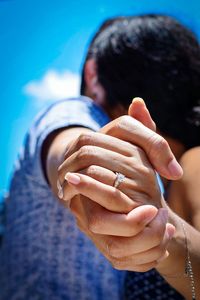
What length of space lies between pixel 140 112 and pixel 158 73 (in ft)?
1.64

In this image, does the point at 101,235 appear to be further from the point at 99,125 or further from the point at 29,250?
the point at 29,250

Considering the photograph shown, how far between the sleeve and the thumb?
0.65 feet

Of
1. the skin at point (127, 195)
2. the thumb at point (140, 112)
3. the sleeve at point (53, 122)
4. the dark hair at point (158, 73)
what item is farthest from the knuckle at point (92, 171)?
the dark hair at point (158, 73)

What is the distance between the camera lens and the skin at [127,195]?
46 cm

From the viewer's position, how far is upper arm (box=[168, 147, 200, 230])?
70 cm

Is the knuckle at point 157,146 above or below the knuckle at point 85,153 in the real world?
below

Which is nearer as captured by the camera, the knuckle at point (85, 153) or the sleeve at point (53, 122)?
the knuckle at point (85, 153)

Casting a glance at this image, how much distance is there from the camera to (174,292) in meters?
0.79

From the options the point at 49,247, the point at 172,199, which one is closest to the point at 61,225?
the point at 49,247

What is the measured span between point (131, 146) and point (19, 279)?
538mm

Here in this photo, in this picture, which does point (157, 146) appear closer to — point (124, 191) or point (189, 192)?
point (124, 191)

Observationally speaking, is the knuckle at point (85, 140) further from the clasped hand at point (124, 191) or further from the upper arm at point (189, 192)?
the upper arm at point (189, 192)

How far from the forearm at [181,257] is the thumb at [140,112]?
0.13 meters

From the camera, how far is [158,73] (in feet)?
3.35
